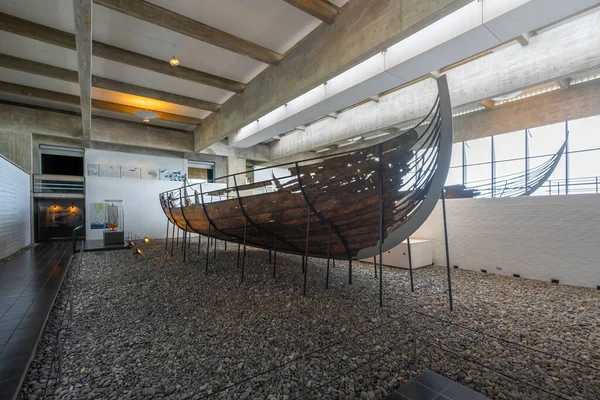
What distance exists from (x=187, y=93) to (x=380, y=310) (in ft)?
23.7

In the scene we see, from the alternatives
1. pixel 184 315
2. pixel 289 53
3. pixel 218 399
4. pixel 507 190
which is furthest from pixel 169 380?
pixel 507 190

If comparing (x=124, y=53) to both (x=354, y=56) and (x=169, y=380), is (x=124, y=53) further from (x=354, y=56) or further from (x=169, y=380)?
(x=169, y=380)

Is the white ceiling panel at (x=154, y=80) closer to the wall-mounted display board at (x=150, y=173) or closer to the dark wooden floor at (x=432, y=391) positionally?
the wall-mounted display board at (x=150, y=173)

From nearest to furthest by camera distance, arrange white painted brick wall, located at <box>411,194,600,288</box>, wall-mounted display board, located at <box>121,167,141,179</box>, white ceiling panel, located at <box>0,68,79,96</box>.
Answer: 1. white painted brick wall, located at <box>411,194,600,288</box>
2. white ceiling panel, located at <box>0,68,79,96</box>
3. wall-mounted display board, located at <box>121,167,141,179</box>

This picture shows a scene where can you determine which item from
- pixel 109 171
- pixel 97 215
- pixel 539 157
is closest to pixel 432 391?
pixel 539 157

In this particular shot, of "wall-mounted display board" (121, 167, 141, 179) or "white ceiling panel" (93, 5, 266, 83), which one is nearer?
"white ceiling panel" (93, 5, 266, 83)

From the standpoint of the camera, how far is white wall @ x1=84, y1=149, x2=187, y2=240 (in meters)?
9.94

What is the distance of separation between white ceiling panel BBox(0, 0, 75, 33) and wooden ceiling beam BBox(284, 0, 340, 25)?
356 centimetres

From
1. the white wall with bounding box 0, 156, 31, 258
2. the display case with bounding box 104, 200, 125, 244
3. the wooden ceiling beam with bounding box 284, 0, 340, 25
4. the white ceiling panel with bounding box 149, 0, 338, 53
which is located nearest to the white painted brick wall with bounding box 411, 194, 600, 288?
the wooden ceiling beam with bounding box 284, 0, 340, 25

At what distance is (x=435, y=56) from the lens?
3711 mm

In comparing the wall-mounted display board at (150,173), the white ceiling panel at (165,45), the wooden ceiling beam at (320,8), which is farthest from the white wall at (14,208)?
the wooden ceiling beam at (320,8)

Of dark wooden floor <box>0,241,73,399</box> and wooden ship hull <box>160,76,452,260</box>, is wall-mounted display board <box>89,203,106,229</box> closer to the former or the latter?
dark wooden floor <box>0,241,73,399</box>

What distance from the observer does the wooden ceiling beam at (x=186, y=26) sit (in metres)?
3.79

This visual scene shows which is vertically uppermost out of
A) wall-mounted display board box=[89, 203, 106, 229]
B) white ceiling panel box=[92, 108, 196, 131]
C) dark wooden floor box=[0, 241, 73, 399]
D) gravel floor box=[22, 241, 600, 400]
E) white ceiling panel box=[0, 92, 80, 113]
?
white ceiling panel box=[0, 92, 80, 113]
